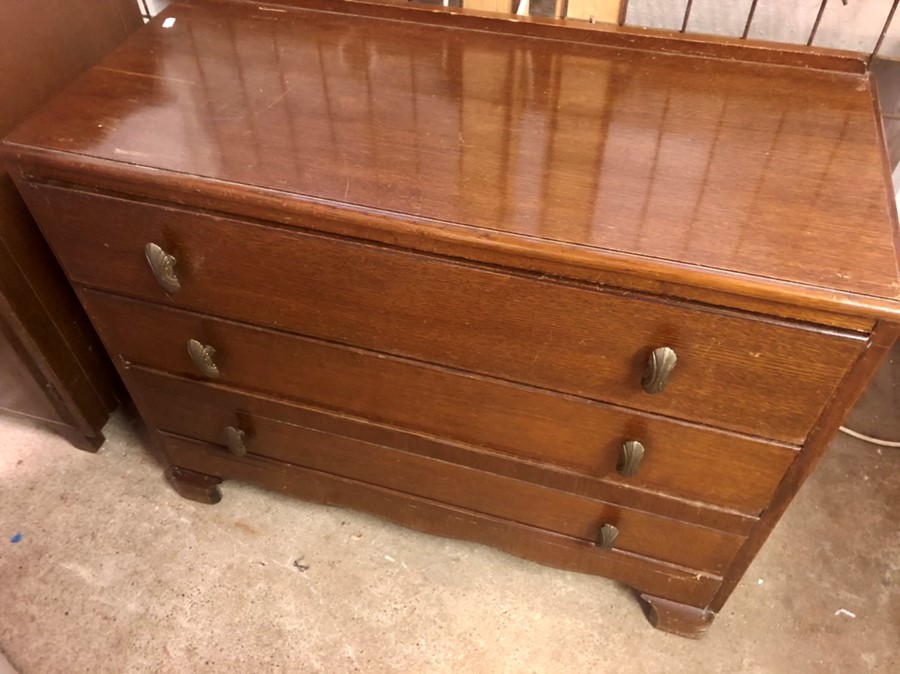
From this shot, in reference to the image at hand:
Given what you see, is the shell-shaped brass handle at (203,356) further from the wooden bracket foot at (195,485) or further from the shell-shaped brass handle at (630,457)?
the shell-shaped brass handle at (630,457)

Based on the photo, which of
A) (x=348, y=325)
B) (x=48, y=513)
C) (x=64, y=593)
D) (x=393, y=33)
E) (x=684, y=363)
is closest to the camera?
(x=684, y=363)

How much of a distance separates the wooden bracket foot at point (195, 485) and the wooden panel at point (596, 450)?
0.67 ft

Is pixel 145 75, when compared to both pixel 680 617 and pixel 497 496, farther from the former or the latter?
pixel 680 617

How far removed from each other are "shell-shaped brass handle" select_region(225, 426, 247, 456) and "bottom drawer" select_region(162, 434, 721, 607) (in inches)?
2.4

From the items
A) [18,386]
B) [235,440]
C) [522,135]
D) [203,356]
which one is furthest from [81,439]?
[522,135]

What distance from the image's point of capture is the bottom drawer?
111 cm

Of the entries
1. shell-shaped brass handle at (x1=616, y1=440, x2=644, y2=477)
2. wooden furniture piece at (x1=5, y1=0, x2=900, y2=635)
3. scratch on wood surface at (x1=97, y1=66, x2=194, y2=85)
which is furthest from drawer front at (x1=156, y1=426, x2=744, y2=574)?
scratch on wood surface at (x1=97, y1=66, x2=194, y2=85)

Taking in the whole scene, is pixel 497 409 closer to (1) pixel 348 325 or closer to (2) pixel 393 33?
(1) pixel 348 325

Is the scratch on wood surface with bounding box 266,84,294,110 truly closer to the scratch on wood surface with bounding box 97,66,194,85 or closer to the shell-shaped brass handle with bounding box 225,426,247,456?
the scratch on wood surface with bounding box 97,66,194,85

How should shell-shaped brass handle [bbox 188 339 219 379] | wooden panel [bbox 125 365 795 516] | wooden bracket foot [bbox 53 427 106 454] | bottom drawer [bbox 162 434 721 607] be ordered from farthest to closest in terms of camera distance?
wooden bracket foot [bbox 53 427 106 454]
bottom drawer [bbox 162 434 721 607]
shell-shaped brass handle [bbox 188 339 219 379]
wooden panel [bbox 125 365 795 516]

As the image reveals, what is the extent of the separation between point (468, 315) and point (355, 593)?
26.2 inches

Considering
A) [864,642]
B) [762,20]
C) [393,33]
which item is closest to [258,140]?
[393,33]

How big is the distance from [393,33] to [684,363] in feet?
2.01

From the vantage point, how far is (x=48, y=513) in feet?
4.49
